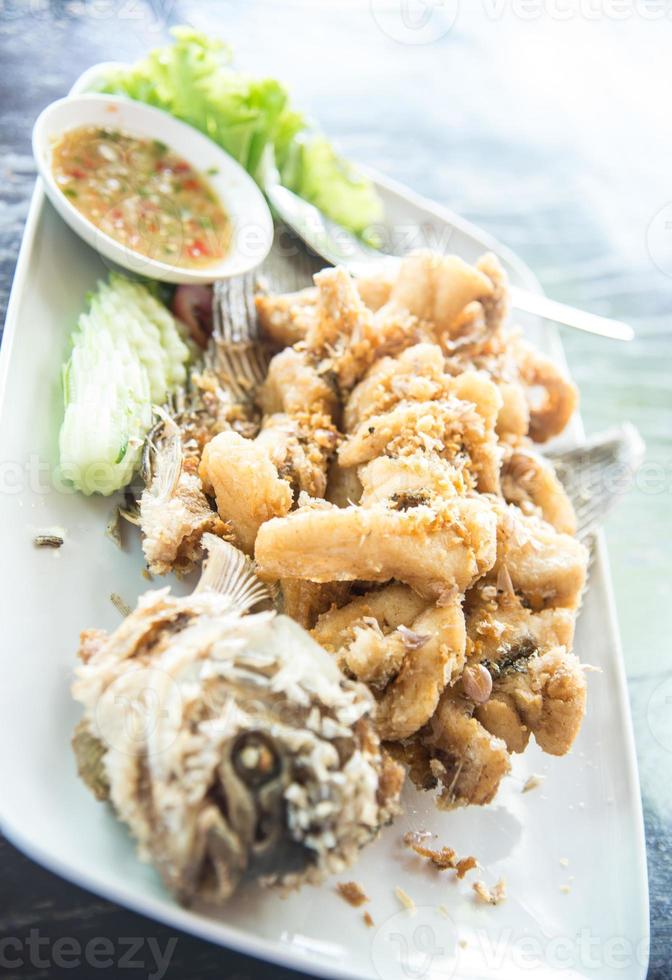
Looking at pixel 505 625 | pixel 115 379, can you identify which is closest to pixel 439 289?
pixel 115 379

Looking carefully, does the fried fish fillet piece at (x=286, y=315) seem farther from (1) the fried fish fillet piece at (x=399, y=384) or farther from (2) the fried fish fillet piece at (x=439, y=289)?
(1) the fried fish fillet piece at (x=399, y=384)

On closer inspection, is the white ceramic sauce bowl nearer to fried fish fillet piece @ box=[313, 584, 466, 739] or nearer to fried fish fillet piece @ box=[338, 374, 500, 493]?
fried fish fillet piece @ box=[338, 374, 500, 493]

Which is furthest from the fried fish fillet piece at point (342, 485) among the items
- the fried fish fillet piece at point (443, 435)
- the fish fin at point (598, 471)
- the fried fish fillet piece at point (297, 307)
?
the fish fin at point (598, 471)

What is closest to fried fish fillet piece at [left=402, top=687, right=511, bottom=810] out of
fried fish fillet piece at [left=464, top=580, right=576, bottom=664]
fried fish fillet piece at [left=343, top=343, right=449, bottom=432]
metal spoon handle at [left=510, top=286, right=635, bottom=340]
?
fried fish fillet piece at [left=464, top=580, right=576, bottom=664]

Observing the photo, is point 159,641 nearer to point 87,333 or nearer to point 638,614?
point 87,333

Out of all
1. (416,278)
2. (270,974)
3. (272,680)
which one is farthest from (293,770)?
(416,278)

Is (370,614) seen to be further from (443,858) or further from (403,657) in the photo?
(443,858)
